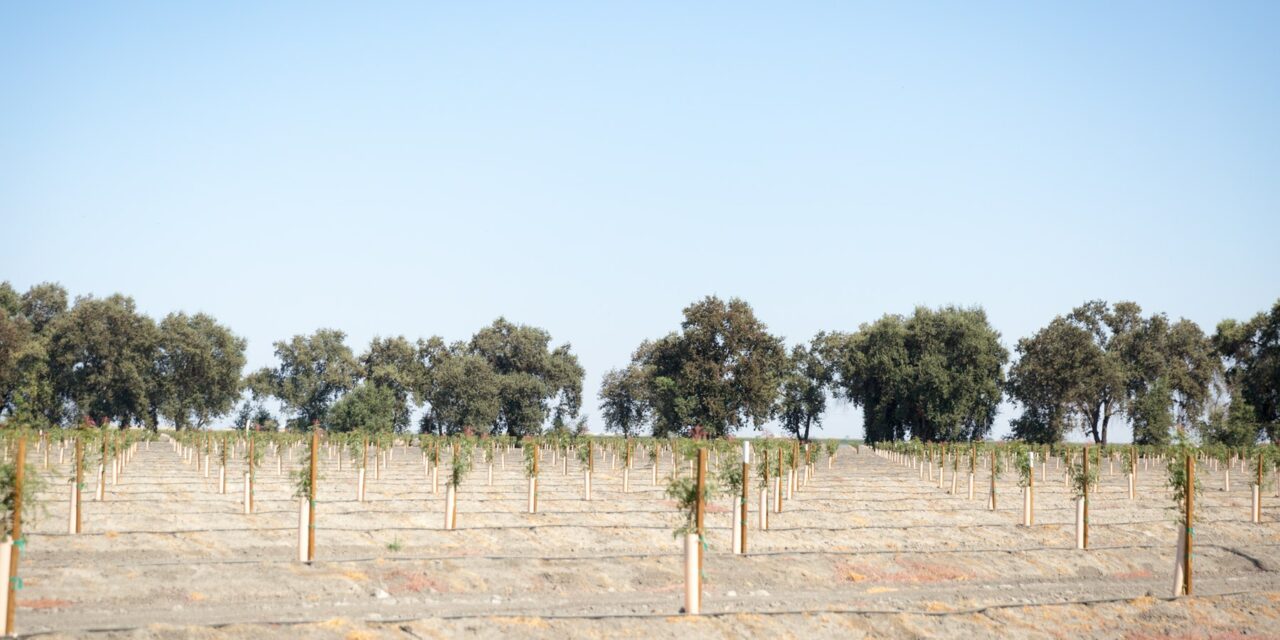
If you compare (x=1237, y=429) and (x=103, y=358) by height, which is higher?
(x=103, y=358)

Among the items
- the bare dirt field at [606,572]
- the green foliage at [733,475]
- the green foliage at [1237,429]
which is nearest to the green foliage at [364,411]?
the bare dirt field at [606,572]

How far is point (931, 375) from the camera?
10769cm

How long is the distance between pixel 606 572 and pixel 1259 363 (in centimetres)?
8539

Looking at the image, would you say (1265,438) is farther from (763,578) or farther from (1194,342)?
(763,578)

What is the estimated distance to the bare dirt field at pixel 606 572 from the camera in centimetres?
1975

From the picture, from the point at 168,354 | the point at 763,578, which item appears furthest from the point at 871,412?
the point at 763,578

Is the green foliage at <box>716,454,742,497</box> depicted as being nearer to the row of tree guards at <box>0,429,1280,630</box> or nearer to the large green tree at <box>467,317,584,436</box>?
the row of tree guards at <box>0,429,1280,630</box>

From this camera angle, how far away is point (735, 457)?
105 ft

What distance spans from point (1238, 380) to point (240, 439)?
268ft

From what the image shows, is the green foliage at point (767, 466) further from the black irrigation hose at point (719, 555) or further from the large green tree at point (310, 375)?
the large green tree at point (310, 375)

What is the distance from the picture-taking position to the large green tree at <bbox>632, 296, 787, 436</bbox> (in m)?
104

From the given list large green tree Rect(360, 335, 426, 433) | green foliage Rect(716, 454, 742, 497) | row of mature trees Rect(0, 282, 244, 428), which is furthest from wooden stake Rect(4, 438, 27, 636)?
large green tree Rect(360, 335, 426, 433)

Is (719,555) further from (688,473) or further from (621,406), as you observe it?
(621,406)

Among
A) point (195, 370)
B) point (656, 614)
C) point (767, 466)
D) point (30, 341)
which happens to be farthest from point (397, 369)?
point (656, 614)
